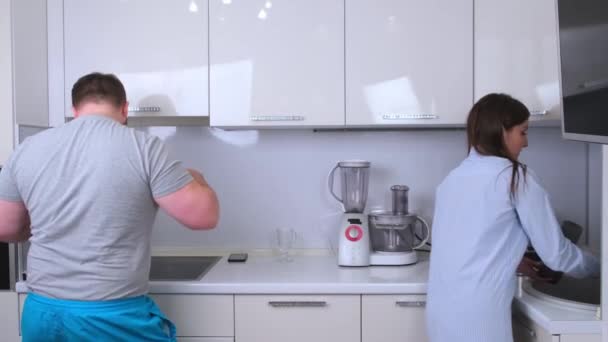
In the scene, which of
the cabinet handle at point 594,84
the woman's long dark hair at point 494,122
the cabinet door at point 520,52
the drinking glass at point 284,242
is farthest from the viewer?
the drinking glass at point 284,242

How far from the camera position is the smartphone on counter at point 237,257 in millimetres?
2352

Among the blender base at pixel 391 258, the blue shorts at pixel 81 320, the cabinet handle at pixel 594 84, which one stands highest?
the cabinet handle at pixel 594 84

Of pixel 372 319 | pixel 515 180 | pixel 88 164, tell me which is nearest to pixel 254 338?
pixel 372 319

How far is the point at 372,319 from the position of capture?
198 cm

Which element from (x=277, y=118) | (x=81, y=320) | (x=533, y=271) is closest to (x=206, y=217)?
(x=81, y=320)

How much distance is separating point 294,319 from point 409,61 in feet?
3.54

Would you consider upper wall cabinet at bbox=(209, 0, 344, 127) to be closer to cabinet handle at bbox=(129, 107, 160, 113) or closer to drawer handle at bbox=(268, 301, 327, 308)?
cabinet handle at bbox=(129, 107, 160, 113)

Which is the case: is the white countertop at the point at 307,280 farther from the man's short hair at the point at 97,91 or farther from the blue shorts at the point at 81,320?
the man's short hair at the point at 97,91

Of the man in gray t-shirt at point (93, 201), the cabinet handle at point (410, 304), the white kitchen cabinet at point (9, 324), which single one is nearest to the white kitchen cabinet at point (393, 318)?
the cabinet handle at point (410, 304)

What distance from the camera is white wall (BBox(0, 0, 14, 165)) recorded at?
2.01m

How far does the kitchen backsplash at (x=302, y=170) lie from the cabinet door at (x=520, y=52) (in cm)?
40

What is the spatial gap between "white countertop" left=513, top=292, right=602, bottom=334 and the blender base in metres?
0.57

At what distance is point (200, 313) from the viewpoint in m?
1.98

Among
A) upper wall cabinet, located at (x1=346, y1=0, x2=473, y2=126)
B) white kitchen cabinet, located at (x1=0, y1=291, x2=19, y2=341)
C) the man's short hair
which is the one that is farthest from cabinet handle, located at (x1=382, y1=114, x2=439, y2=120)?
white kitchen cabinet, located at (x1=0, y1=291, x2=19, y2=341)
